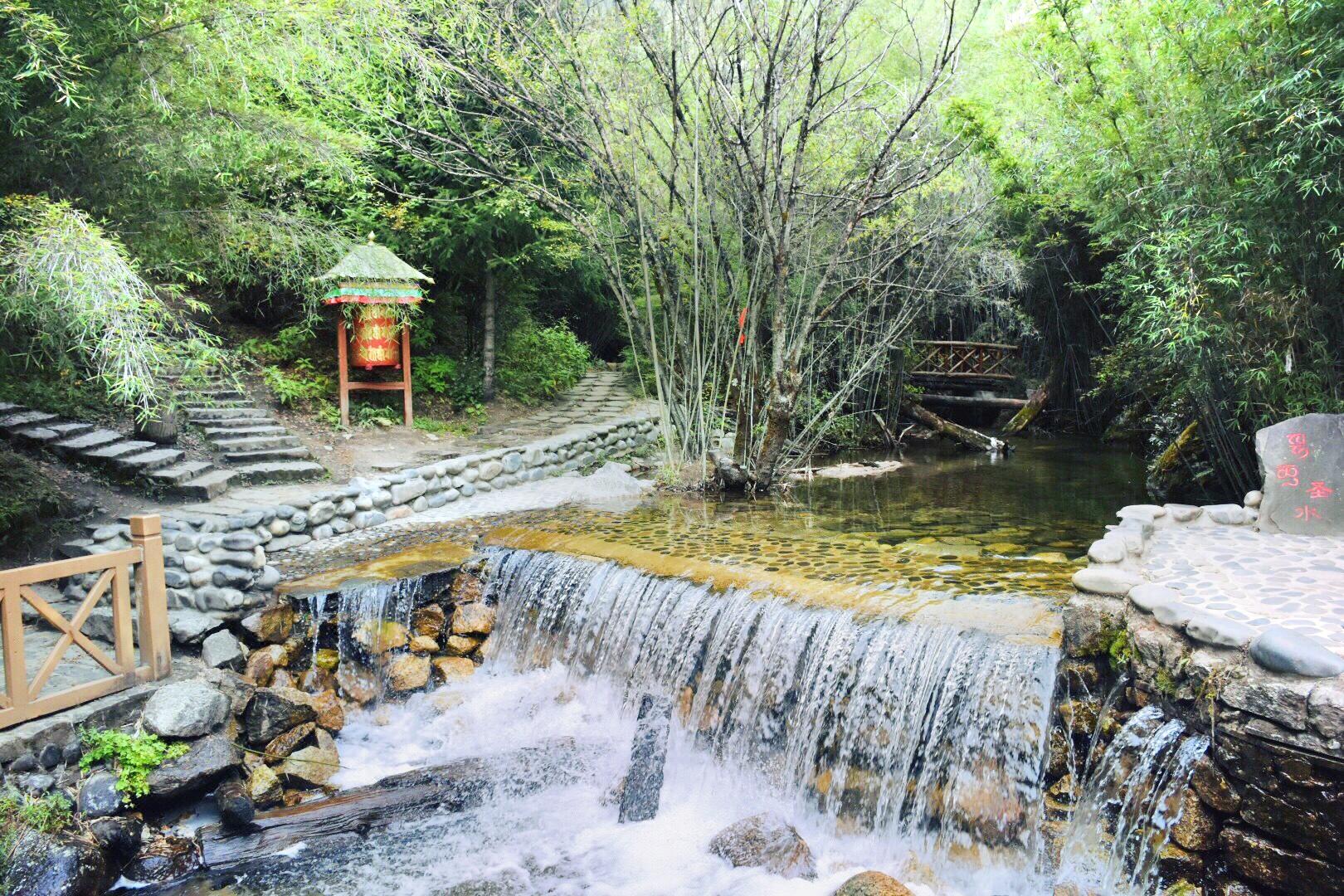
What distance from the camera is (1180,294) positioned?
17.7 feet

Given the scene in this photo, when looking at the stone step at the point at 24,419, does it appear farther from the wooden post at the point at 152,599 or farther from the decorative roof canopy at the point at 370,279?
the wooden post at the point at 152,599

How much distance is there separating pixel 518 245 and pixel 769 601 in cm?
699

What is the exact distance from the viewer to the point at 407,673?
5.32 m

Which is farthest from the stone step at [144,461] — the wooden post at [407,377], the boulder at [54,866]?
the boulder at [54,866]

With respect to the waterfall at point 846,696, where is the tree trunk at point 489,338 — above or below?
above

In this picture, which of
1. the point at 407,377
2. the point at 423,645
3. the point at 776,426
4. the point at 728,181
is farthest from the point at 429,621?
the point at 728,181

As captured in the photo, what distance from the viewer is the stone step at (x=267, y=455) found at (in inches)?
292

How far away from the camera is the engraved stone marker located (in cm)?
443

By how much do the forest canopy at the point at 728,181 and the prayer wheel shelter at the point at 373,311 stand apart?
38 cm

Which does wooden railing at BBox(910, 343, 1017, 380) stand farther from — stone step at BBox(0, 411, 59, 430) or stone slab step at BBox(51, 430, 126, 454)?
stone step at BBox(0, 411, 59, 430)

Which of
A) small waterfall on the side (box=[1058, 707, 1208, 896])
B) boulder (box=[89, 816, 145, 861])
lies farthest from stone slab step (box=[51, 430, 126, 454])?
small waterfall on the side (box=[1058, 707, 1208, 896])

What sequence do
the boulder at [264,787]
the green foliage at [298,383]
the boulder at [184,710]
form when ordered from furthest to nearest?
the green foliage at [298,383]
the boulder at [264,787]
the boulder at [184,710]

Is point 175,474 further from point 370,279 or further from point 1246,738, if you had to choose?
point 1246,738

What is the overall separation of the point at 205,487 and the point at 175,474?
285mm
